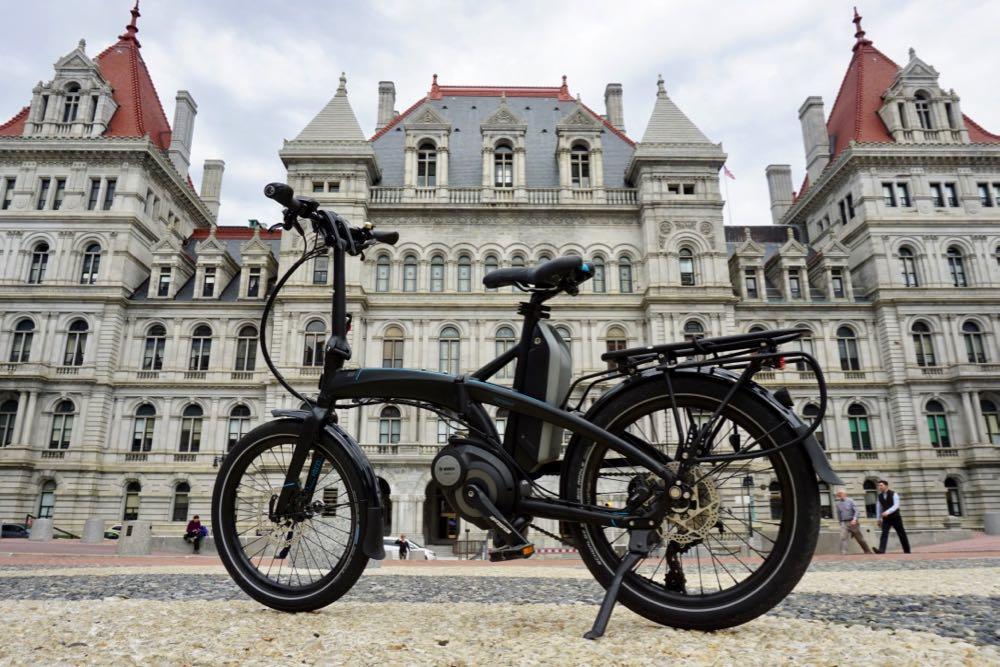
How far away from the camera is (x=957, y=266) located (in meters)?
33.1

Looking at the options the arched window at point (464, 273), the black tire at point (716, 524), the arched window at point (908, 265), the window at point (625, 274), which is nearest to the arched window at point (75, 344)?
the arched window at point (464, 273)

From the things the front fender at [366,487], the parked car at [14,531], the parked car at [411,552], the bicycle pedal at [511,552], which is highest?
the front fender at [366,487]

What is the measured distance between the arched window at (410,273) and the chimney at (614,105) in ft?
60.6

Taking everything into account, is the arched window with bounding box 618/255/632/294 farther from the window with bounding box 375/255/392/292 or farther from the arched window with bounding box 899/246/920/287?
the arched window with bounding box 899/246/920/287

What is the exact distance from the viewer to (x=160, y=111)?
41062mm

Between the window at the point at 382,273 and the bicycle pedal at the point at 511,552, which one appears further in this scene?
the window at the point at 382,273

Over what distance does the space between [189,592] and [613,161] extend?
34118 mm

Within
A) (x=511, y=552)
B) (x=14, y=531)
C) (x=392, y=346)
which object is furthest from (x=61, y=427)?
(x=511, y=552)

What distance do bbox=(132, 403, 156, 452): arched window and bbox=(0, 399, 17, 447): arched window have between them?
511 centimetres

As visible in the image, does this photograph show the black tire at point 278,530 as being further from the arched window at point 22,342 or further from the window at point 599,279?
the arched window at point 22,342

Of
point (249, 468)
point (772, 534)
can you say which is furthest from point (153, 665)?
point (772, 534)

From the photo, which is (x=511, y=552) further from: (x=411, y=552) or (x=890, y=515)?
(x=411, y=552)

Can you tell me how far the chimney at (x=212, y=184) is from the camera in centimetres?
4528

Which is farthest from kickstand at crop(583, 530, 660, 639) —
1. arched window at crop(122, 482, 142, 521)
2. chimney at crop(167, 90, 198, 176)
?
chimney at crop(167, 90, 198, 176)
